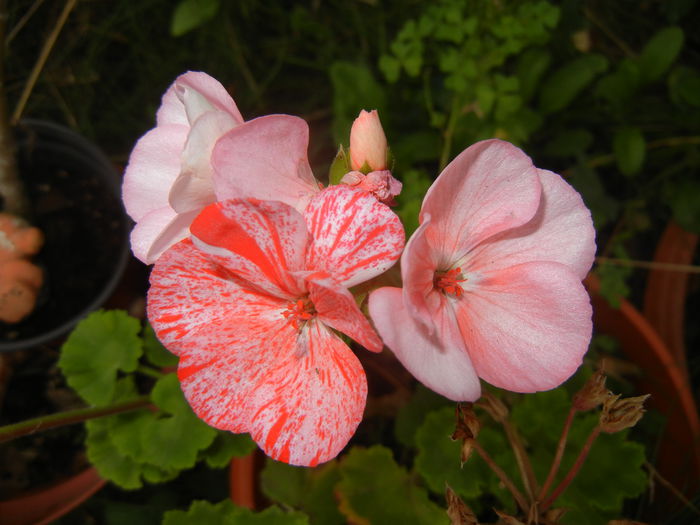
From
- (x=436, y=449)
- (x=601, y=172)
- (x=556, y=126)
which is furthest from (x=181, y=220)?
(x=601, y=172)

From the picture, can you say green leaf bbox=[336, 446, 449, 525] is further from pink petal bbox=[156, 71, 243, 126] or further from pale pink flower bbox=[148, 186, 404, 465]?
pink petal bbox=[156, 71, 243, 126]

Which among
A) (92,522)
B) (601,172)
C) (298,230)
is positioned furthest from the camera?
(601,172)

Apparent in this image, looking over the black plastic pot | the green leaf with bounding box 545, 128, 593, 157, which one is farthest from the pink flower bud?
the green leaf with bounding box 545, 128, 593, 157

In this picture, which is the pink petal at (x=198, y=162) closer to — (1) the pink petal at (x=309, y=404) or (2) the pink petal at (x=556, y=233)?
(1) the pink petal at (x=309, y=404)

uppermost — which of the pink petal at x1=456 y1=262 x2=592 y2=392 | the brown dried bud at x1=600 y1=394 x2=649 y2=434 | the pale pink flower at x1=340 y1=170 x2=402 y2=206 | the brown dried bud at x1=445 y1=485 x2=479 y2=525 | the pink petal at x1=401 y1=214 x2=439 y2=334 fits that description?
the pale pink flower at x1=340 y1=170 x2=402 y2=206

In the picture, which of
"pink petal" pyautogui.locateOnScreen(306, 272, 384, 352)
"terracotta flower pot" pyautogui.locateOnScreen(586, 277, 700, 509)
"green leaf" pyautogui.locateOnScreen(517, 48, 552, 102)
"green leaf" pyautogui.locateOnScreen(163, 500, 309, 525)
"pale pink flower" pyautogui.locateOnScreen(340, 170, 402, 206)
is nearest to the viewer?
"pink petal" pyautogui.locateOnScreen(306, 272, 384, 352)

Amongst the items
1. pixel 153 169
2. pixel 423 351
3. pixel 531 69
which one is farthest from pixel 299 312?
pixel 531 69

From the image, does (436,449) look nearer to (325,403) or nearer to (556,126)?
(325,403)
